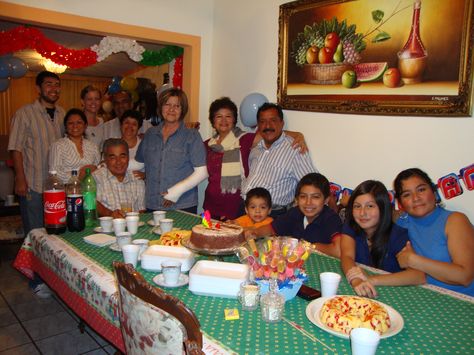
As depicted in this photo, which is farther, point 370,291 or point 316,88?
point 316,88

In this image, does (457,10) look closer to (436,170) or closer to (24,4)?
(436,170)

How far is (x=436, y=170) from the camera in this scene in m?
2.50

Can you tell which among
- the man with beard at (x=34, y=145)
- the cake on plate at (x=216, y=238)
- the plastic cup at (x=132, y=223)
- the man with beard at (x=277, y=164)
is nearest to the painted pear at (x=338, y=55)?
the man with beard at (x=277, y=164)

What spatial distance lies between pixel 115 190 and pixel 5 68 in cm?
275

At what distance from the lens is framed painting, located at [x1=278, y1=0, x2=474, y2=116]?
7.80ft

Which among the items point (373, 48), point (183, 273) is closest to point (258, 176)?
point (373, 48)

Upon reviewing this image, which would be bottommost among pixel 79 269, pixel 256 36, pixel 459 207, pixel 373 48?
pixel 79 269

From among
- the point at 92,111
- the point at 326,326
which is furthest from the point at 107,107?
the point at 326,326

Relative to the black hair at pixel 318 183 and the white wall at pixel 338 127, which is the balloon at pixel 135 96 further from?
the black hair at pixel 318 183

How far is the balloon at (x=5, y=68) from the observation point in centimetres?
451

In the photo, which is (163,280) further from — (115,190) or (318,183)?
(115,190)

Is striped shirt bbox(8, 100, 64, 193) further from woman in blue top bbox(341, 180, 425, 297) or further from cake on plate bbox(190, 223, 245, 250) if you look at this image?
woman in blue top bbox(341, 180, 425, 297)

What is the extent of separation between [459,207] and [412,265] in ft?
3.16

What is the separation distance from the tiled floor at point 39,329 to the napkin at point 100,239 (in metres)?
0.84
